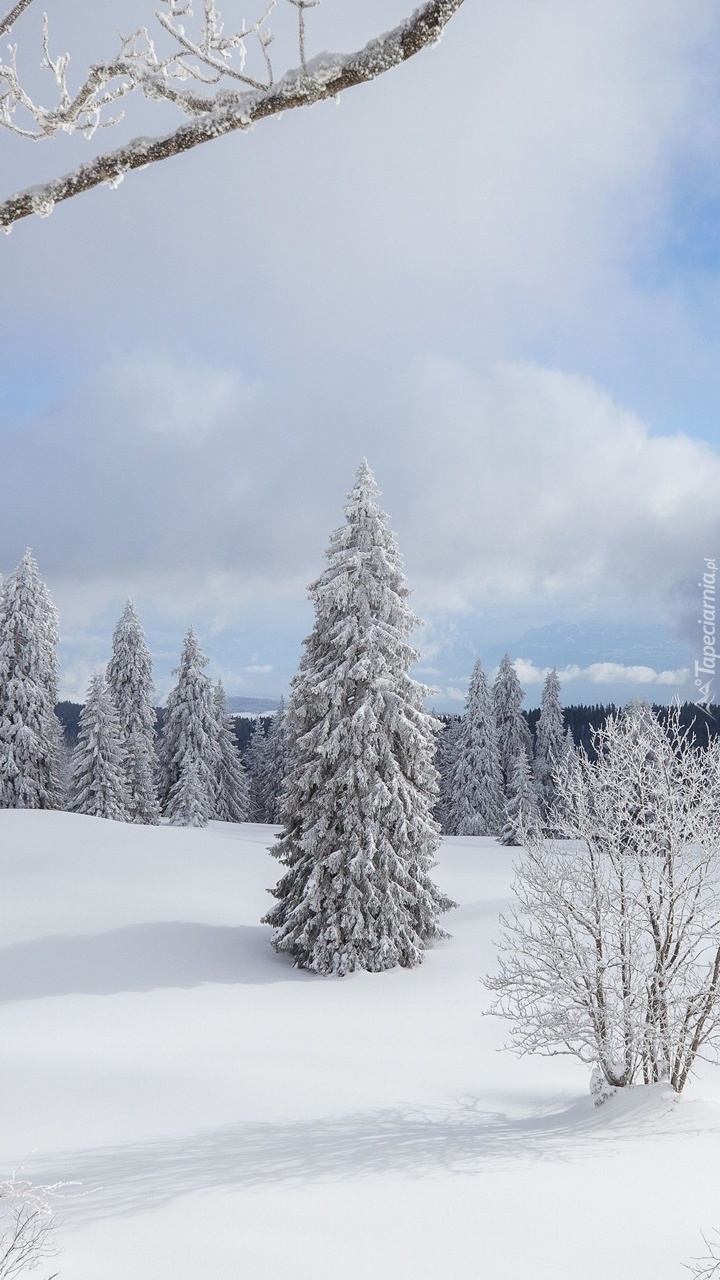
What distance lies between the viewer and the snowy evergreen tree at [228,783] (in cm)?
3988

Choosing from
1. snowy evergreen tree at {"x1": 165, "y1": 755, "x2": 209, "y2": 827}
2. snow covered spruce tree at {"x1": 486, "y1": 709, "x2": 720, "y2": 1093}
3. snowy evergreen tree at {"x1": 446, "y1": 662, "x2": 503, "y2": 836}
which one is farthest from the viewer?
snowy evergreen tree at {"x1": 446, "y1": 662, "x2": 503, "y2": 836}

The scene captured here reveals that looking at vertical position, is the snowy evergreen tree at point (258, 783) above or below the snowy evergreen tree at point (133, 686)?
below

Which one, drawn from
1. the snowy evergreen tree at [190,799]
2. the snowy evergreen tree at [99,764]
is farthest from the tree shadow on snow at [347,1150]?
the snowy evergreen tree at [190,799]

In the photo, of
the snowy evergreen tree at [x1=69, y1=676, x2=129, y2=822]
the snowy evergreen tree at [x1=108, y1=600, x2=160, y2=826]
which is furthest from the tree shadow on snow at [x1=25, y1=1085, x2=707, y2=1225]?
the snowy evergreen tree at [x1=108, y1=600, x2=160, y2=826]

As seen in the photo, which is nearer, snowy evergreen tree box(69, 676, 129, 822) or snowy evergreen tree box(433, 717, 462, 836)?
snowy evergreen tree box(69, 676, 129, 822)

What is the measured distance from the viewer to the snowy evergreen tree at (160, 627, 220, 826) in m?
36.0

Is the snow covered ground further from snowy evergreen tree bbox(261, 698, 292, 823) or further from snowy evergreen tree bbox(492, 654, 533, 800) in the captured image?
snowy evergreen tree bbox(492, 654, 533, 800)

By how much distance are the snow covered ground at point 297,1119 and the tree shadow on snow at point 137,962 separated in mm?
55

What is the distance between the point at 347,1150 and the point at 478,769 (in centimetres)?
3563

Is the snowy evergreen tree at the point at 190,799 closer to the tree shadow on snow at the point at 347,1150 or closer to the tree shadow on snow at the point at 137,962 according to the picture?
the tree shadow on snow at the point at 137,962

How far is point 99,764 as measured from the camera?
1219 inches

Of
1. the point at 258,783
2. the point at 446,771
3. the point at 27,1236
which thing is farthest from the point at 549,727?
the point at 27,1236

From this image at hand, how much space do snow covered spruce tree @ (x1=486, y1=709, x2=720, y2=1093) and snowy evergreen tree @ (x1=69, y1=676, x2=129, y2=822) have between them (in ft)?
81.3

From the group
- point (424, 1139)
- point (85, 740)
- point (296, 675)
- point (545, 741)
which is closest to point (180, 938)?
point (296, 675)
